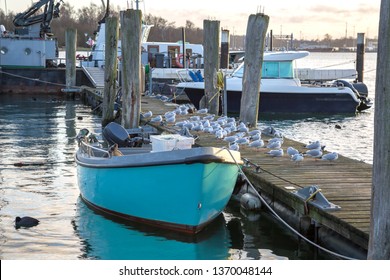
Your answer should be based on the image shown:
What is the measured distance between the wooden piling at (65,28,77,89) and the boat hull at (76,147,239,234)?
2441 centimetres

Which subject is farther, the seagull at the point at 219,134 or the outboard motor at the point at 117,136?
the seagull at the point at 219,134

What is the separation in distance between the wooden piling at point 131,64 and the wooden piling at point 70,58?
657 inches

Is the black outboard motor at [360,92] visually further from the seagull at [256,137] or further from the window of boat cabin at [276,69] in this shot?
the seagull at [256,137]

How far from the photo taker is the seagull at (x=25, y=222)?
11.5 metres

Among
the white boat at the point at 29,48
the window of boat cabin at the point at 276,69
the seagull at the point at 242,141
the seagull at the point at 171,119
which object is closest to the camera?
the seagull at the point at 242,141

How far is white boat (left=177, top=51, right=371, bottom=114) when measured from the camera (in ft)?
96.5

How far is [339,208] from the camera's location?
31.7 feet

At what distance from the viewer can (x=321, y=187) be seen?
36.4 ft

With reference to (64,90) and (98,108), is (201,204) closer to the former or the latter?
(98,108)

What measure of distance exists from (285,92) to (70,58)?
35.3ft

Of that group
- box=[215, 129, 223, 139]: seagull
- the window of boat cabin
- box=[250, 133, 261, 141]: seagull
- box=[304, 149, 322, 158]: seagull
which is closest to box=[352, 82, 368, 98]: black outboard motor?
the window of boat cabin

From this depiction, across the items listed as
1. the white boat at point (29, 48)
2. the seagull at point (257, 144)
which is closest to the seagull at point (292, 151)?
the seagull at point (257, 144)

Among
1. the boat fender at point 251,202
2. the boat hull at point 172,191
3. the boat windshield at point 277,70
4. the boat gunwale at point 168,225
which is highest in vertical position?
the boat windshield at point 277,70

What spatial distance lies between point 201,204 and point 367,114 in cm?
2344
